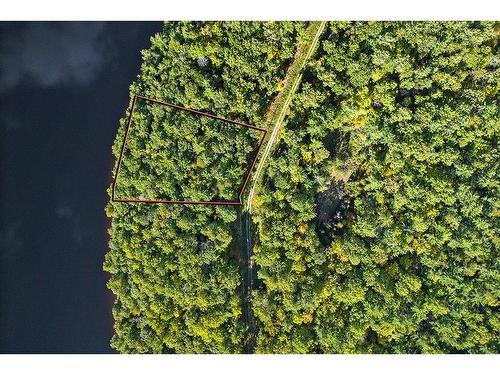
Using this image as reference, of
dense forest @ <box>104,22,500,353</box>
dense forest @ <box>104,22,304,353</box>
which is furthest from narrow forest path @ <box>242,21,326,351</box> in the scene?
dense forest @ <box>104,22,304,353</box>

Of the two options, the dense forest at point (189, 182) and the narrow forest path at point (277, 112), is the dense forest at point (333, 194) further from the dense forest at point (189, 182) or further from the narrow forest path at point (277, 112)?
the narrow forest path at point (277, 112)

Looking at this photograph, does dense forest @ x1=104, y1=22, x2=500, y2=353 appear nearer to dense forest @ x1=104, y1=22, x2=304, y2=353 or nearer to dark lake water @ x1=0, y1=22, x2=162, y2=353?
dense forest @ x1=104, y1=22, x2=304, y2=353

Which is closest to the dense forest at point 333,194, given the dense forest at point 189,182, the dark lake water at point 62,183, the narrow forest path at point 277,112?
the dense forest at point 189,182

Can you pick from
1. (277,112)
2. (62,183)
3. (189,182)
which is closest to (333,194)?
(277,112)

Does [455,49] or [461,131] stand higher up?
[455,49]

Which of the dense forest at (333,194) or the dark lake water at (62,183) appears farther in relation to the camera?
the dark lake water at (62,183)

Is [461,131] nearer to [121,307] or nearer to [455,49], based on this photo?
[455,49]

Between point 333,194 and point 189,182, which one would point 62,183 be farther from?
point 333,194

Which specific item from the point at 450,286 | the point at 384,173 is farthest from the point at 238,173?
the point at 450,286
